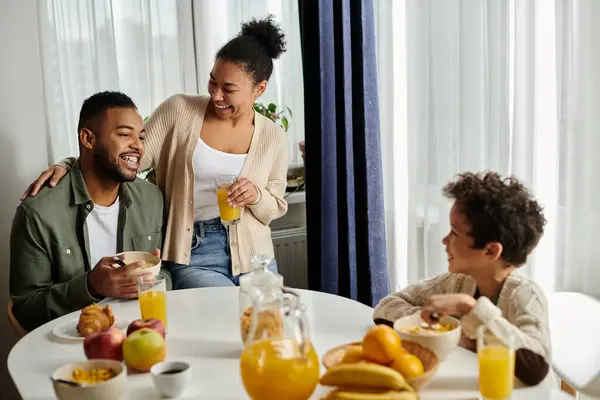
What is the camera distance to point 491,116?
2.42 m

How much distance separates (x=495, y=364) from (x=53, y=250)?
1550 millimetres

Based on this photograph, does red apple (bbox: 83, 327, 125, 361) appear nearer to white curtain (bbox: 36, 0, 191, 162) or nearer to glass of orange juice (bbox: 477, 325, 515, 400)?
glass of orange juice (bbox: 477, 325, 515, 400)

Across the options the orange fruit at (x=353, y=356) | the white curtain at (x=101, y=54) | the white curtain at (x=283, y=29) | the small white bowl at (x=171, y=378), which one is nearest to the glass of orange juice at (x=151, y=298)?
the small white bowl at (x=171, y=378)

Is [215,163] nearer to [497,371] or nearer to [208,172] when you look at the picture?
[208,172]

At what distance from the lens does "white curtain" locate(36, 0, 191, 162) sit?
3184mm

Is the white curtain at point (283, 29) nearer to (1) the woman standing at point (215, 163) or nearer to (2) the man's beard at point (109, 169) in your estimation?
(1) the woman standing at point (215, 163)

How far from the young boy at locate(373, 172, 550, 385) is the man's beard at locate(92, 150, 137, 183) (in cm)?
122

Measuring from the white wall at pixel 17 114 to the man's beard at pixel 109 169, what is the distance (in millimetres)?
493

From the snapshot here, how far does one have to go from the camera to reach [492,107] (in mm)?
2408

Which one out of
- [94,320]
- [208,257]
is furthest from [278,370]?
[208,257]

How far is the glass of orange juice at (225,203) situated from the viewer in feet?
8.43

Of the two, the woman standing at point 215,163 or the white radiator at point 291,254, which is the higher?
the woman standing at point 215,163

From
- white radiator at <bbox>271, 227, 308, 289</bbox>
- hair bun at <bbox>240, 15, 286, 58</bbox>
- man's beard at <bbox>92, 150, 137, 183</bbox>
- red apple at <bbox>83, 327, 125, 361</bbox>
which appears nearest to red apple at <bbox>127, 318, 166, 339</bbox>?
red apple at <bbox>83, 327, 125, 361</bbox>

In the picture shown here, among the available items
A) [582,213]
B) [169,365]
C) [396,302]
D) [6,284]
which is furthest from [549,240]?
[6,284]
